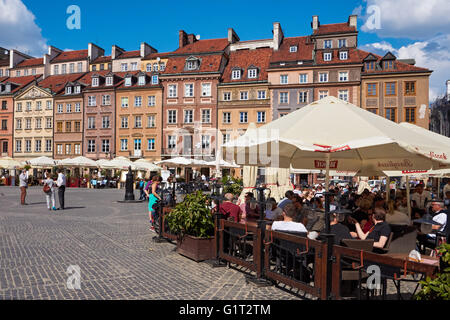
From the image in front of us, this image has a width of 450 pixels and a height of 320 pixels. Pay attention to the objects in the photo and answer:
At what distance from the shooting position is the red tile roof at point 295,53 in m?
43.1

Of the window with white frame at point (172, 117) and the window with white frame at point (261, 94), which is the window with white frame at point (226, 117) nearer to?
the window with white frame at point (261, 94)

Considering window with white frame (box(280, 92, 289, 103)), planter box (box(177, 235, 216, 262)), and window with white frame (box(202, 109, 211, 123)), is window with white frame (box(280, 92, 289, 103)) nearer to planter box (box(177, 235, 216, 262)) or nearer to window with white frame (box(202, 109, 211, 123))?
window with white frame (box(202, 109, 211, 123))

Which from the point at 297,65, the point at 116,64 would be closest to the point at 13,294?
the point at 297,65

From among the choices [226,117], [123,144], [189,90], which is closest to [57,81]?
[123,144]

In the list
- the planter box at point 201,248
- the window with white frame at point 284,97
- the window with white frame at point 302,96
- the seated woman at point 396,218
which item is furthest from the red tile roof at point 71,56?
the seated woman at point 396,218

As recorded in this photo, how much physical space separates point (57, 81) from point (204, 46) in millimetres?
22479

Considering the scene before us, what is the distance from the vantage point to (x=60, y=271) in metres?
6.54

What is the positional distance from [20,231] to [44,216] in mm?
3787

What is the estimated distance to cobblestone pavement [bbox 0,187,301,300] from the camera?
215 inches

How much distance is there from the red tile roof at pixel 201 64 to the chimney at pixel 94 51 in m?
16.5

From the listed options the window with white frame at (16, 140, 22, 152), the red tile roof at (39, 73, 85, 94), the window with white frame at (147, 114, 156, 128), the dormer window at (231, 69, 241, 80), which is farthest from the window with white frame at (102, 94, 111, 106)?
the dormer window at (231, 69, 241, 80)

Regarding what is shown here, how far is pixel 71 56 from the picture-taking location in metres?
60.2

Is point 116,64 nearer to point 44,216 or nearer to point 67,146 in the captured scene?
point 67,146

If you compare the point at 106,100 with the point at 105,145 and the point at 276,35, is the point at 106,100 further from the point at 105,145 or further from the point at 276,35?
the point at 276,35
